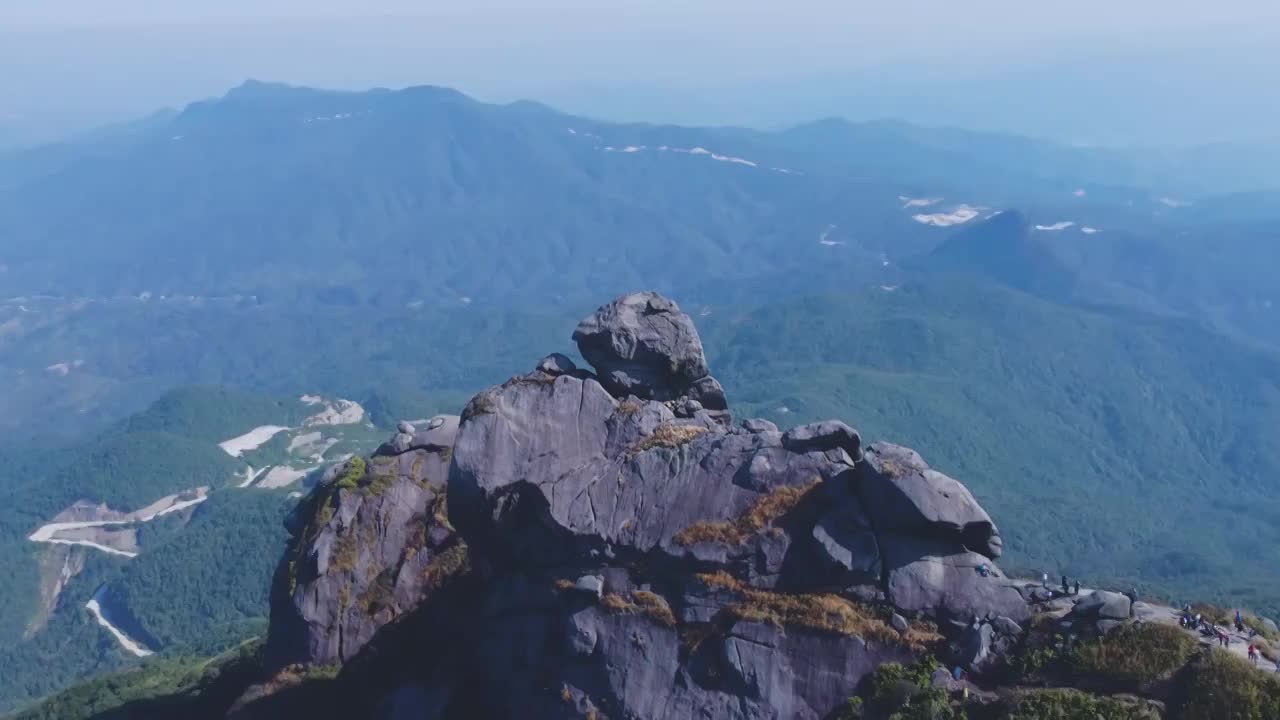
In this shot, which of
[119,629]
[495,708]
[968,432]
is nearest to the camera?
[495,708]

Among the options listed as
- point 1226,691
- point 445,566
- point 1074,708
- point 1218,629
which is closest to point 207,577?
point 445,566

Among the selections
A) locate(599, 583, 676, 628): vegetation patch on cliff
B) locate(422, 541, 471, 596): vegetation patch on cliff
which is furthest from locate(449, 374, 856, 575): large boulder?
locate(422, 541, 471, 596): vegetation patch on cliff

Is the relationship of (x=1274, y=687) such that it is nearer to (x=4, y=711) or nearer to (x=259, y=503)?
(x=4, y=711)

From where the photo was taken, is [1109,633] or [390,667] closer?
[1109,633]

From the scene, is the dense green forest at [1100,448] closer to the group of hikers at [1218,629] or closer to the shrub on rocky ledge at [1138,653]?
the group of hikers at [1218,629]

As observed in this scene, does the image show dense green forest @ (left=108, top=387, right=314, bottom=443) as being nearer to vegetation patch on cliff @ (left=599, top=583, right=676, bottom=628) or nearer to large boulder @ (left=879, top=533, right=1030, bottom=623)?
vegetation patch on cliff @ (left=599, top=583, right=676, bottom=628)

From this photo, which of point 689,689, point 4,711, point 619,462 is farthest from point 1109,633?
point 4,711
